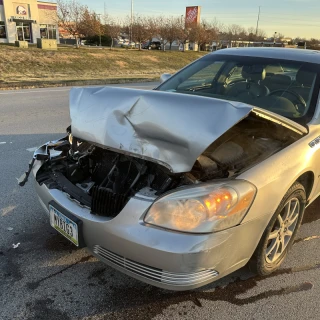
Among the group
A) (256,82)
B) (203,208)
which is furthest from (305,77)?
(203,208)

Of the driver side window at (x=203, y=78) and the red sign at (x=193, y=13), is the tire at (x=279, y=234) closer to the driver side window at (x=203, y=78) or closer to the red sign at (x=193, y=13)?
the driver side window at (x=203, y=78)

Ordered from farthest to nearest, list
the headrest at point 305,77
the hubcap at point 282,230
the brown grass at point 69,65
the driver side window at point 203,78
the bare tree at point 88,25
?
the bare tree at point 88,25 < the brown grass at point 69,65 < the driver side window at point 203,78 < the headrest at point 305,77 < the hubcap at point 282,230

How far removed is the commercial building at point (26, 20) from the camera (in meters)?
37.8

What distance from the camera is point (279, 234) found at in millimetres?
2629

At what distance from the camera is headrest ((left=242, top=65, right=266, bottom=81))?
360 cm

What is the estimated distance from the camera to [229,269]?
7.09 feet

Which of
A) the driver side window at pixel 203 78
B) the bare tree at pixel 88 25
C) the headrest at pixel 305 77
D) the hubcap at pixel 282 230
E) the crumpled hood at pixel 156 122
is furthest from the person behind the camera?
the bare tree at pixel 88 25

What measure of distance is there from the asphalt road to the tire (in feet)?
0.41

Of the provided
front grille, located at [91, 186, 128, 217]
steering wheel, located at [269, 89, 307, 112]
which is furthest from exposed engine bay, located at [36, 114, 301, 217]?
steering wheel, located at [269, 89, 307, 112]

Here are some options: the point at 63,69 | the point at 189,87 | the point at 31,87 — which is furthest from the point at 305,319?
the point at 63,69

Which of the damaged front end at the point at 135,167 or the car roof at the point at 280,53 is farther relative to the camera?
the car roof at the point at 280,53

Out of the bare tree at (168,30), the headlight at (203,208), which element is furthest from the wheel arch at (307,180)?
the bare tree at (168,30)

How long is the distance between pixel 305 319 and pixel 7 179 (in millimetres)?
3451

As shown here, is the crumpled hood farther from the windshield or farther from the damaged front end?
the windshield
